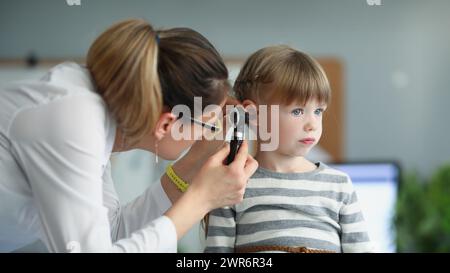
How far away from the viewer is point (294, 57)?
0.78 metres

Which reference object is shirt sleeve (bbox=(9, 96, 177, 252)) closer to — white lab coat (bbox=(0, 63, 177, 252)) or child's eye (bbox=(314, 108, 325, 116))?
white lab coat (bbox=(0, 63, 177, 252))

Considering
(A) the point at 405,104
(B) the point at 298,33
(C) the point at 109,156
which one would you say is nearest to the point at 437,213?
(A) the point at 405,104

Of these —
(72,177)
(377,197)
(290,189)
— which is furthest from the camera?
(377,197)

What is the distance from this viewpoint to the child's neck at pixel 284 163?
80 cm

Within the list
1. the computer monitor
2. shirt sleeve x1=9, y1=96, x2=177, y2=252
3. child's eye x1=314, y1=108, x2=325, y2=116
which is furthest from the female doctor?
the computer monitor

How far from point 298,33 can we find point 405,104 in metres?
1.68

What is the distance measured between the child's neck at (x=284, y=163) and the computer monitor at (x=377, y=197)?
0.28ft

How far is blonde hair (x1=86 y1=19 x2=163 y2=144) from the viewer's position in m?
0.70

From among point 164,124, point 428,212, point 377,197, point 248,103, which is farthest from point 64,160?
point 428,212

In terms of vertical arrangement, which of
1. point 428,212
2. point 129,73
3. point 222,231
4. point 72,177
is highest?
point 129,73

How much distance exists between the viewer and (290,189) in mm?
787

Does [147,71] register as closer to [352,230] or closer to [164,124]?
[164,124]

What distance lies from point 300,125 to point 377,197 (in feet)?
1.65

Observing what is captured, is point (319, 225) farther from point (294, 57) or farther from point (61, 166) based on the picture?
point (61, 166)
